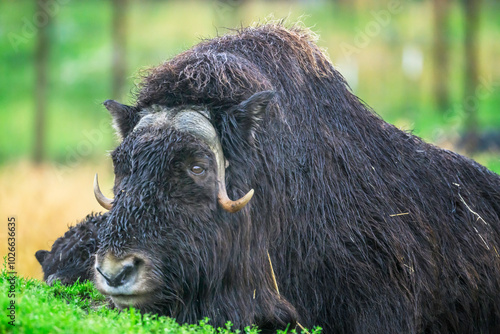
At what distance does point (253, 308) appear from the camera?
4.20 meters

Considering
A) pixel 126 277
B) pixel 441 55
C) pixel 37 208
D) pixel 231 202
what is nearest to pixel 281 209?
pixel 231 202

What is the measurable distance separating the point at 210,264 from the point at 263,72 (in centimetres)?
148

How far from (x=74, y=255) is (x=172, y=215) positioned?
1784mm

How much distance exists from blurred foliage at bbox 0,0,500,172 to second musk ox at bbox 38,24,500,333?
1766cm

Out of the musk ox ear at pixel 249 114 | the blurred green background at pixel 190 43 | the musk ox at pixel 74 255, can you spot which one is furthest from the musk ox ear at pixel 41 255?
the blurred green background at pixel 190 43

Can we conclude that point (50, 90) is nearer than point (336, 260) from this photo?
No

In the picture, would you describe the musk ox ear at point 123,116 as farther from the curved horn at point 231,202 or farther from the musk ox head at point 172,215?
the curved horn at point 231,202

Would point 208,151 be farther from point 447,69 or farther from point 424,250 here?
point 447,69

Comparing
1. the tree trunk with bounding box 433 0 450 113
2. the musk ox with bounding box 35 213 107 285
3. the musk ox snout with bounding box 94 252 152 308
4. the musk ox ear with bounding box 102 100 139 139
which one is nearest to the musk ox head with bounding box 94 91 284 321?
the musk ox snout with bounding box 94 252 152 308

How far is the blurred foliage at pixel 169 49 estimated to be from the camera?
24531 mm

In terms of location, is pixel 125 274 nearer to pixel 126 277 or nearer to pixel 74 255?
pixel 126 277

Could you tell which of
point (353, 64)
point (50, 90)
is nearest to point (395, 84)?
point (353, 64)

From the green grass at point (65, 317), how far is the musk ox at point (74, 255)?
703mm

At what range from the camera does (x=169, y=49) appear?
24.9 metres
